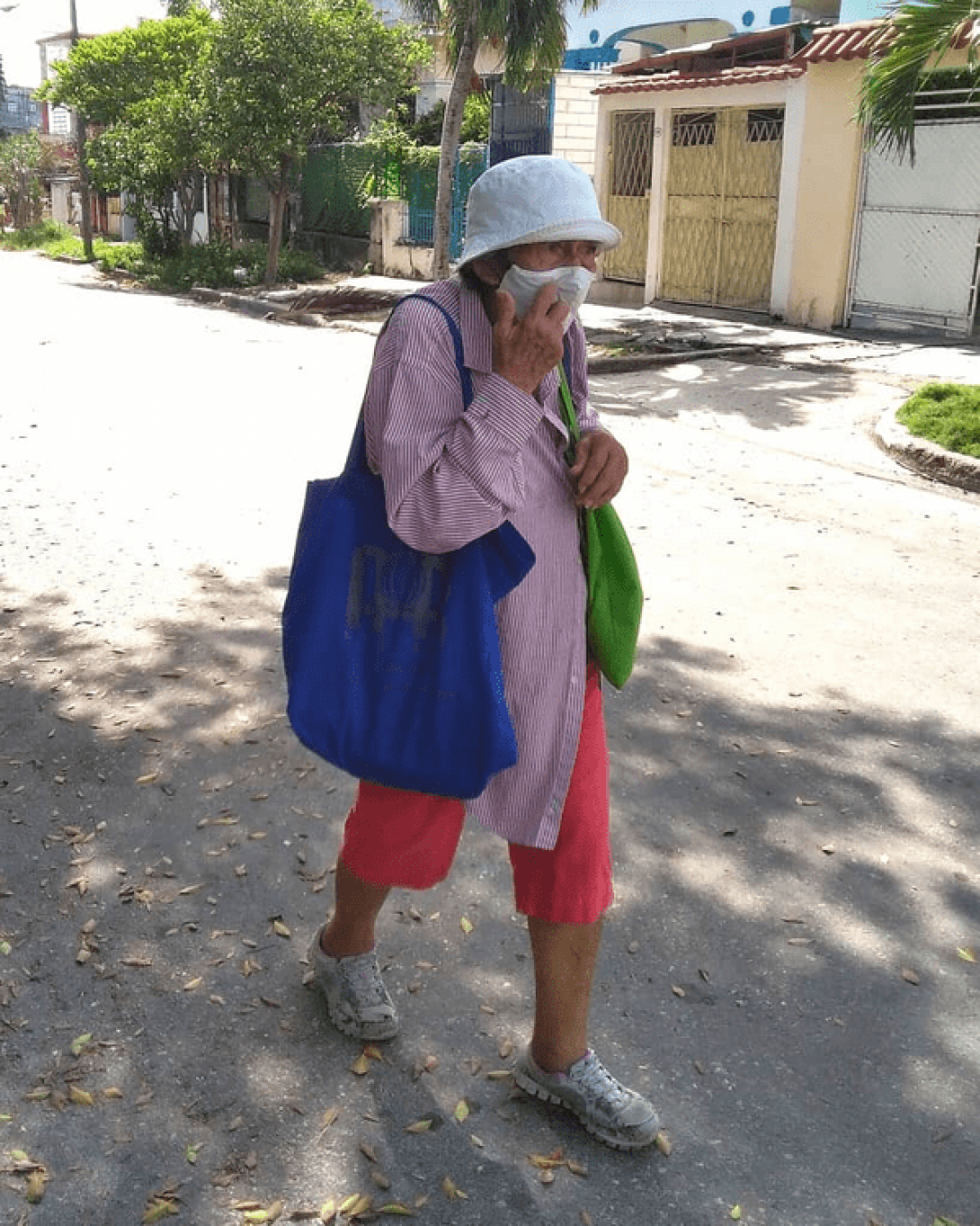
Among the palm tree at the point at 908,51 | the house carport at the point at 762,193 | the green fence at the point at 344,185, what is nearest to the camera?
the palm tree at the point at 908,51

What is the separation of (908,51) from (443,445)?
28.4 ft

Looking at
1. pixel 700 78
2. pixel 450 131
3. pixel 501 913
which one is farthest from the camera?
pixel 700 78

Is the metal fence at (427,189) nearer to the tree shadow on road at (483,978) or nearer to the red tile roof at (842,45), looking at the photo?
the red tile roof at (842,45)

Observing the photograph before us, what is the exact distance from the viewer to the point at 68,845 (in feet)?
11.8

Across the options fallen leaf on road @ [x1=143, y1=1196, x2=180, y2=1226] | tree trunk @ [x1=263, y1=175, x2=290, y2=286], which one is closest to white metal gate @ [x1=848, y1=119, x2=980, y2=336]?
tree trunk @ [x1=263, y1=175, x2=290, y2=286]

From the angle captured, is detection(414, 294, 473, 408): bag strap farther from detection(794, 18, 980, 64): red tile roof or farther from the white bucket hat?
detection(794, 18, 980, 64): red tile roof

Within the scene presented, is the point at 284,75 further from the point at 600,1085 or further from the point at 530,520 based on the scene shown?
the point at 600,1085

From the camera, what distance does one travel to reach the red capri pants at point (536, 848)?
2.39 metres

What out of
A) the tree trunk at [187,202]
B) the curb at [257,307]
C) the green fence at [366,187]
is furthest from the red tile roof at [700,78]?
the tree trunk at [187,202]

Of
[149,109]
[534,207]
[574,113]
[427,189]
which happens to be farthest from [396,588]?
[149,109]

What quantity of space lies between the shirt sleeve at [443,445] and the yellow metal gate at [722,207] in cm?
1649

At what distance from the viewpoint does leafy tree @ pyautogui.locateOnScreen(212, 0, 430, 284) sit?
21.5m

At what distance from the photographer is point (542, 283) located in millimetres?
2225

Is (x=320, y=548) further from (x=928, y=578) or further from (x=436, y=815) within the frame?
(x=928, y=578)
